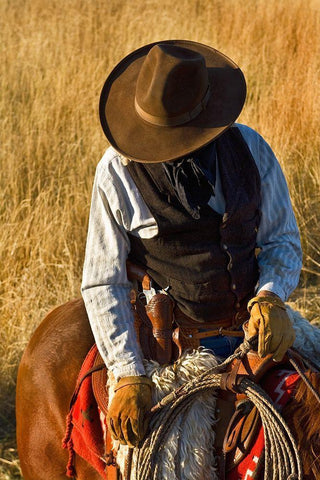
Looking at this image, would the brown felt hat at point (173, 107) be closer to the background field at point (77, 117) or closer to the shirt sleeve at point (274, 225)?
the shirt sleeve at point (274, 225)

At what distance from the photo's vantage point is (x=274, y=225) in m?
2.25

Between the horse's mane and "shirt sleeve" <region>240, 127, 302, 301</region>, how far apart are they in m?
0.36

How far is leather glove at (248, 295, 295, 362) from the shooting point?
194 cm

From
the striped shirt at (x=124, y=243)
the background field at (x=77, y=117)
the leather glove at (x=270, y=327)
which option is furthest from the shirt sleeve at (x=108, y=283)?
the background field at (x=77, y=117)

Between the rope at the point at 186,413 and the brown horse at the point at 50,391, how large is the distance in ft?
1.64

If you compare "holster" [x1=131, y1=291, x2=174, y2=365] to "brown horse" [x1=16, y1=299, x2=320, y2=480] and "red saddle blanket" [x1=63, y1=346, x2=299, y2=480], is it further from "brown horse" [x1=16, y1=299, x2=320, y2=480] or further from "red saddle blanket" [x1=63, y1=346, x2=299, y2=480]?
"brown horse" [x1=16, y1=299, x2=320, y2=480]

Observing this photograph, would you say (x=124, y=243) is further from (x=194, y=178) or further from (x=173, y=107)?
(x=173, y=107)

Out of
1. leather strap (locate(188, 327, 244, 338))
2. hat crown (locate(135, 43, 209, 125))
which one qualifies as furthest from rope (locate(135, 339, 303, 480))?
hat crown (locate(135, 43, 209, 125))

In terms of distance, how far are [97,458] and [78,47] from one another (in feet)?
21.3

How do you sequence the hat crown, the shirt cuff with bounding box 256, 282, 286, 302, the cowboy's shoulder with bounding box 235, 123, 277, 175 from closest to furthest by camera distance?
1. the hat crown
2. the shirt cuff with bounding box 256, 282, 286, 302
3. the cowboy's shoulder with bounding box 235, 123, 277, 175

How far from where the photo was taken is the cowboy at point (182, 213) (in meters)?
2.03

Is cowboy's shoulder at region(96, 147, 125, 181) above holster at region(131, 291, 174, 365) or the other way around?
above

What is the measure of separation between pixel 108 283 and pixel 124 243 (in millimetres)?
139

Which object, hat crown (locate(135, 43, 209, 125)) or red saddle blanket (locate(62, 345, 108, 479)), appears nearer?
hat crown (locate(135, 43, 209, 125))
